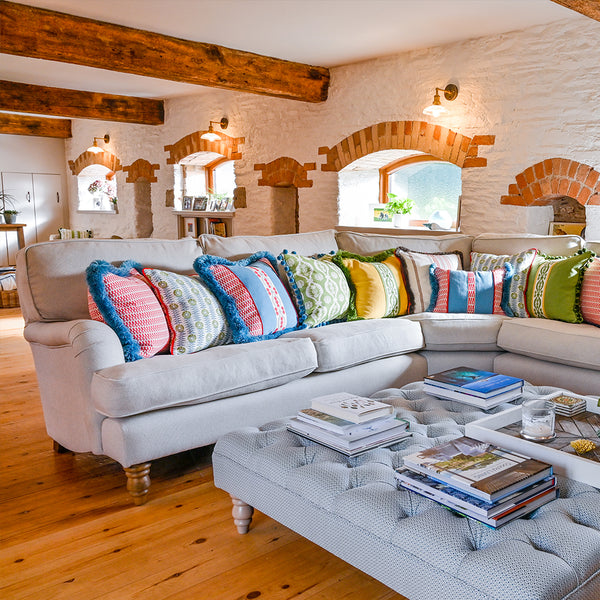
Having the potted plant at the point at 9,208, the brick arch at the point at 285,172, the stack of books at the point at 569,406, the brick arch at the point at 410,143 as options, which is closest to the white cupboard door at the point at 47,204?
the potted plant at the point at 9,208

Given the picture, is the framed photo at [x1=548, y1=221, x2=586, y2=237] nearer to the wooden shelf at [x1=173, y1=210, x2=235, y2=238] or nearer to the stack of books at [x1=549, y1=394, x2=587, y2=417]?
the stack of books at [x1=549, y1=394, x2=587, y2=417]

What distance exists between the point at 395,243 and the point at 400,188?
2906 mm

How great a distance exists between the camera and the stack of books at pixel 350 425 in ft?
6.18

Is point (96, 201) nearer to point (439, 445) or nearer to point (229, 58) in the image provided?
point (229, 58)

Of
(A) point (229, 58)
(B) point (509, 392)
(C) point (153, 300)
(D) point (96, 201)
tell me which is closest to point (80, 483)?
(C) point (153, 300)

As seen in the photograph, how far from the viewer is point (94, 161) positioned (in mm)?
9742

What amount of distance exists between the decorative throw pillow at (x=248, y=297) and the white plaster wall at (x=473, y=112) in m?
2.80

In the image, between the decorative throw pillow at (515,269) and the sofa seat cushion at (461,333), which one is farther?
the decorative throw pillow at (515,269)

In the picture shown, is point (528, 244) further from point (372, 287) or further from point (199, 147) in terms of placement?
point (199, 147)

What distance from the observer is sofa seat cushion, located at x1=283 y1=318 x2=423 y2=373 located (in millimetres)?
2992

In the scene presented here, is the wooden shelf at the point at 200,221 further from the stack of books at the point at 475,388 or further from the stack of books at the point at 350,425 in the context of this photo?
the stack of books at the point at 350,425

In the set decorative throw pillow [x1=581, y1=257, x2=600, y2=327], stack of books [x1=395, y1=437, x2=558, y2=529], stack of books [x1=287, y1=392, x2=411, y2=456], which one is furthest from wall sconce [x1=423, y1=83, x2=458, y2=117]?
stack of books [x1=395, y1=437, x2=558, y2=529]

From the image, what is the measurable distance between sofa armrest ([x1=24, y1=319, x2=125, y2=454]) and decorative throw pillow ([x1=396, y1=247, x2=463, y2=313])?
1893 mm

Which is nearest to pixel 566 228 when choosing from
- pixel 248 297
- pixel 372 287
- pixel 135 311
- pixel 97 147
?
pixel 372 287
